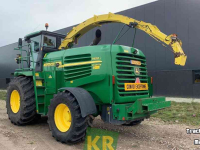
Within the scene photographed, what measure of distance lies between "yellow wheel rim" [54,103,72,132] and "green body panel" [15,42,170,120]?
70 cm

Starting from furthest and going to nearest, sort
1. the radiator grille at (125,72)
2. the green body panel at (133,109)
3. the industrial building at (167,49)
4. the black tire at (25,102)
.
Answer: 1. the industrial building at (167,49)
2. the black tire at (25,102)
3. the radiator grille at (125,72)
4. the green body panel at (133,109)

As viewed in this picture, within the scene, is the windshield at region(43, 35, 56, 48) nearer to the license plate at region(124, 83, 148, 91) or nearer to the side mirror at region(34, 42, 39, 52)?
the side mirror at region(34, 42, 39, 52)

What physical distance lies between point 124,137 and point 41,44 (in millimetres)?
3800

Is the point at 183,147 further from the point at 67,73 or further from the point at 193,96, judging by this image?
the point at 193,96

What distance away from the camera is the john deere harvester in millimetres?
4676

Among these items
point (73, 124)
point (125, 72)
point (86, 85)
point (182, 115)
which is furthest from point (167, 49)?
point (73, 124)

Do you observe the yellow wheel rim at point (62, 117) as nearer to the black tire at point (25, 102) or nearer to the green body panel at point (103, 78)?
the green body panel at point (103, 78)

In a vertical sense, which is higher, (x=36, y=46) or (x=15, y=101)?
(x=36, y=46)

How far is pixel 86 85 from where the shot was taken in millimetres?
5230

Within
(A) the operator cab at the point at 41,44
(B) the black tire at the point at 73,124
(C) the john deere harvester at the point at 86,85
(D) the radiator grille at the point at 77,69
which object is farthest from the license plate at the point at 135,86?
(A) the operator cab at the point at 41,44

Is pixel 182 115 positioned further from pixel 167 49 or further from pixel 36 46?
pixel 167 49

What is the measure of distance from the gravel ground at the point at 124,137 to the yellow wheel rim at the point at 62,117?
15.1 inches

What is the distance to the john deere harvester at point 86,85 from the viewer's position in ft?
15.3

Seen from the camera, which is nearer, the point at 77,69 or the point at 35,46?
the point at 77,69
